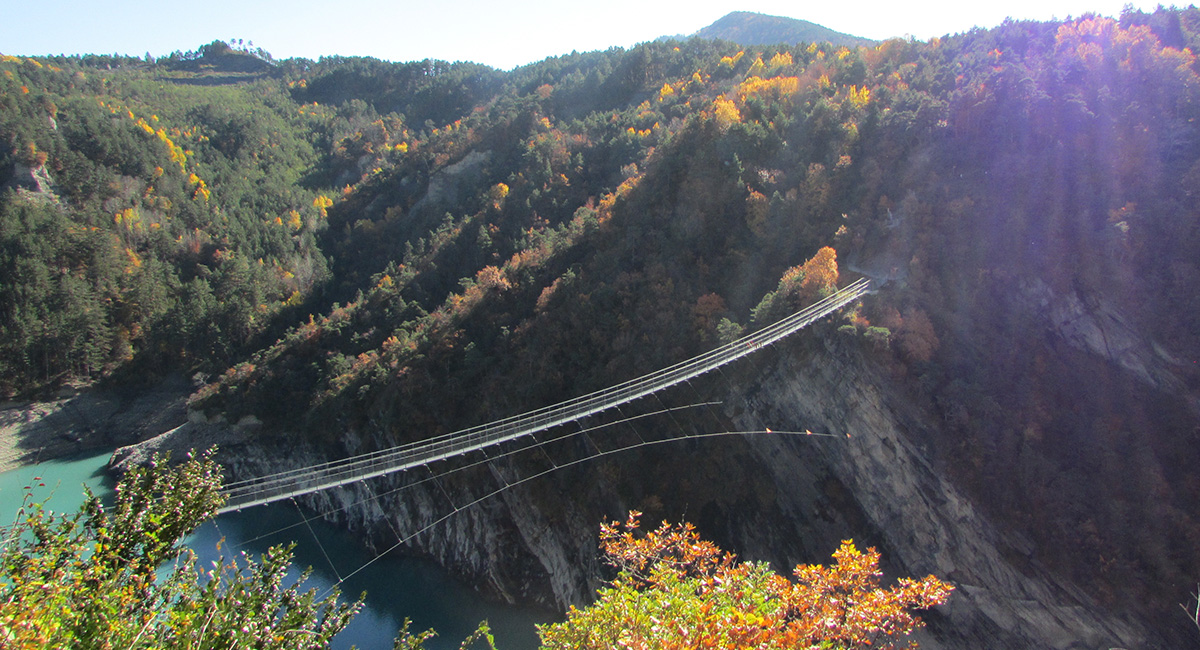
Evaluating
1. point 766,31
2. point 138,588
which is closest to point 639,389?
point 138,588

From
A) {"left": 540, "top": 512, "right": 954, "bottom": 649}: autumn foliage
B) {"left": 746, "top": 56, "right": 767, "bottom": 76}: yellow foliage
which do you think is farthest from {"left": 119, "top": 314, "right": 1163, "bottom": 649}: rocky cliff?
{"left": 746, "top": 56, "right": 767, "bottom": 76}: yellow foliage

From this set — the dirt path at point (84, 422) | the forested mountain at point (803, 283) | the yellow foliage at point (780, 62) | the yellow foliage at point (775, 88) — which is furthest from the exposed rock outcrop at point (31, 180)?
the yellow foliage at point (780, 62)

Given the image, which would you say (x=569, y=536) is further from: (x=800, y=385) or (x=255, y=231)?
(x=255, y=231)

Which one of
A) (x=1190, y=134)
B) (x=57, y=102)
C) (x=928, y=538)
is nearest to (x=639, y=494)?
(x=928, y=538)

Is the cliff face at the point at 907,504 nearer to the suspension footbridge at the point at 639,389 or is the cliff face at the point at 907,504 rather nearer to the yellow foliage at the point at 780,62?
the suspension footbridge at the point at 639,389

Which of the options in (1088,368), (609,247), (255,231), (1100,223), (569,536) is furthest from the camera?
(255,231)

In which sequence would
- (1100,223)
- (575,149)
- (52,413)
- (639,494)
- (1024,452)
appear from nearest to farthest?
1. (1024,452)
2. (1100,223)
3. (639,494)
4. (52,413)
5. (575,149)

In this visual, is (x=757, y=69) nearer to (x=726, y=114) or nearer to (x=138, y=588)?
(x=726, y=114)
